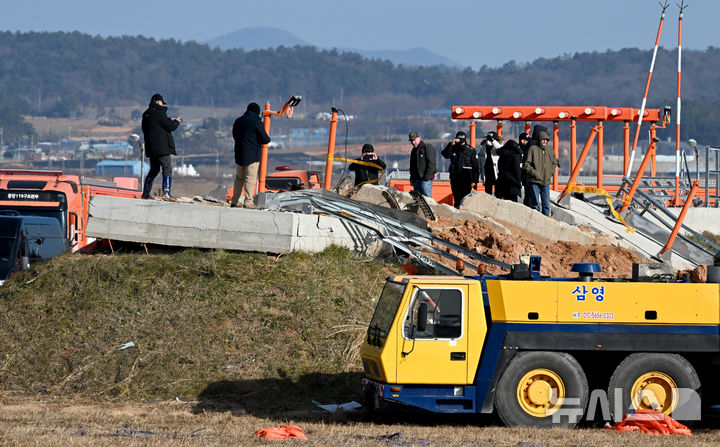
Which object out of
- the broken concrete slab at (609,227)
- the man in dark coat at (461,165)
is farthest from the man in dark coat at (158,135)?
the broken concrete slab at (609,227)

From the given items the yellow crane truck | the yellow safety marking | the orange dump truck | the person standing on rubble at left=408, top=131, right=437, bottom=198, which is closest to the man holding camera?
the person standing on rubble at left=408, top=131, right=437, bottom=198

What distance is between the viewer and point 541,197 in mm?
22062

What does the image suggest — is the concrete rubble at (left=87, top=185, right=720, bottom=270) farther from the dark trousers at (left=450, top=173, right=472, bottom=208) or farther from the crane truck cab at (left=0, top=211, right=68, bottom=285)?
the crane truck cab at (left=0, top=211, right=68, bottom=285)

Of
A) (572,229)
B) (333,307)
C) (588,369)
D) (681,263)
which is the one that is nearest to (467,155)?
(572,229)

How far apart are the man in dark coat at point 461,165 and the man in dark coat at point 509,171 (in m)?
0.51

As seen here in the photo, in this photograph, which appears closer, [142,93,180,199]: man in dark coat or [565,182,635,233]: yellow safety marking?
[142,93,180,199]: man in dark coat

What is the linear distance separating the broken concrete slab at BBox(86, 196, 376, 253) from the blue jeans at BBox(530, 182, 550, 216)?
5.31 m

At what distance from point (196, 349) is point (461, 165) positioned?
27.1 ft

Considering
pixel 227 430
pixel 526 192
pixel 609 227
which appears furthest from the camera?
pixel 609 227

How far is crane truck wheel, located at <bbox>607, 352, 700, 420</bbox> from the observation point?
1331 centimetres

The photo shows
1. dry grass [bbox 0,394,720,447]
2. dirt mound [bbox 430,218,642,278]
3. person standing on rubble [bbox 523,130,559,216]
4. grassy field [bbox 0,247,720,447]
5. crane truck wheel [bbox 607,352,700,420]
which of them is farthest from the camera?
person standing on rubble [bbox 523,130,559,216]

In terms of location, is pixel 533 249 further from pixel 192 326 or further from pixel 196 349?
pixel 196 349

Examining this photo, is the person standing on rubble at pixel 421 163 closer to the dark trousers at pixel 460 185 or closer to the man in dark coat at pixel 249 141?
the dark trousers at pixel 460 185

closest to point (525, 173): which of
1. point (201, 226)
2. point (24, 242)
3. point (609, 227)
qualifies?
point (609, 227)
